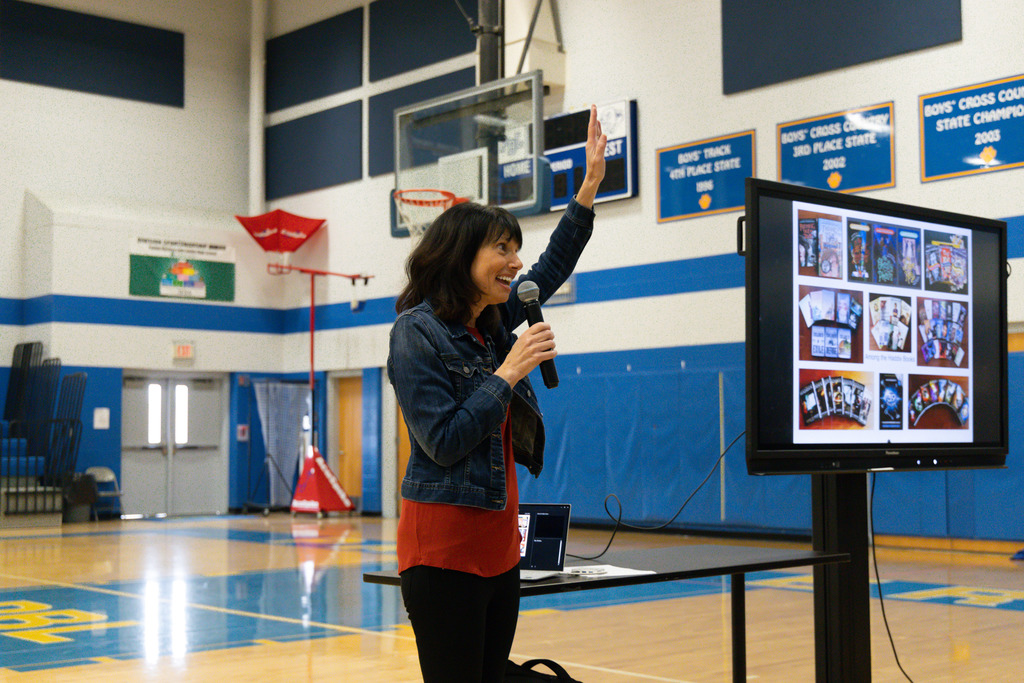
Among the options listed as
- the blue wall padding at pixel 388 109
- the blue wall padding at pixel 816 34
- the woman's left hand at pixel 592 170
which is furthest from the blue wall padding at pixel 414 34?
the woman's left hand at pixel 592 170

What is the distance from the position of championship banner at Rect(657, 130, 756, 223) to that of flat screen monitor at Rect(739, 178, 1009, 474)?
28.4ft

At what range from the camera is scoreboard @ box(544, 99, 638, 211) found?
44.4 ft

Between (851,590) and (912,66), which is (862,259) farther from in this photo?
(912,66)

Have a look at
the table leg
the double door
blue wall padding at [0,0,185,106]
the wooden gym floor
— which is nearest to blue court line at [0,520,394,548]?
the wooden gym floor

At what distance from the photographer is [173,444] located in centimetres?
1802

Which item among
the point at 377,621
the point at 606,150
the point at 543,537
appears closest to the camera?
the point at 543,537

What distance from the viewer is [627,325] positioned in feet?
44.9

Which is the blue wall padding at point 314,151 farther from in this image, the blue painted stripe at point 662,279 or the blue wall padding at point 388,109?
the blue painted stripe at point 662,279

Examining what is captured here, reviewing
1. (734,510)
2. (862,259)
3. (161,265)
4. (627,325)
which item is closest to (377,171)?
(161,265)

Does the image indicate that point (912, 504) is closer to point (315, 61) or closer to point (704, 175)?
point (704, 175)

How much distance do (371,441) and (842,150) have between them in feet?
28.4

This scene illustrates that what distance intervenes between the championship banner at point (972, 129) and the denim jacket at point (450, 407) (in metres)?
9.46

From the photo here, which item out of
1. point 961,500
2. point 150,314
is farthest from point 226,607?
point 150,314

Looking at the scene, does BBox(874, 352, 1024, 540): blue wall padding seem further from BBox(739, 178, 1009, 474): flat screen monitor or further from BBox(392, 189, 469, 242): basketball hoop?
BBox(739, 178, 1009, 474): flat screen monitor
